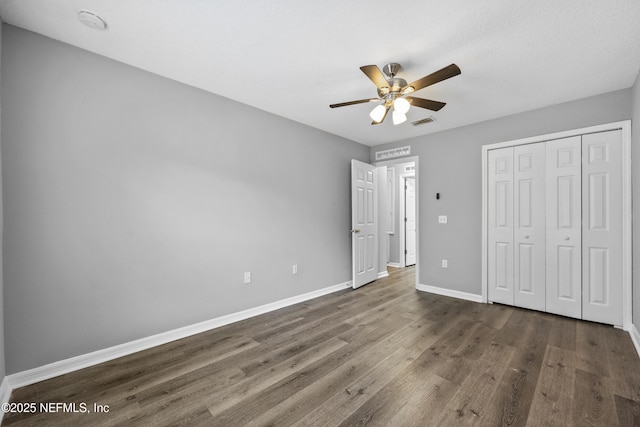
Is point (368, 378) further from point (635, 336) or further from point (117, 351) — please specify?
point (635, 336)

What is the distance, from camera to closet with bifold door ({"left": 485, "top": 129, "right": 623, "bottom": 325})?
2830 millimetres

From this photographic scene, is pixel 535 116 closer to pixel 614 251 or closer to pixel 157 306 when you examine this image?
pixel 614 251

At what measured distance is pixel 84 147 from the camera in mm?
2141

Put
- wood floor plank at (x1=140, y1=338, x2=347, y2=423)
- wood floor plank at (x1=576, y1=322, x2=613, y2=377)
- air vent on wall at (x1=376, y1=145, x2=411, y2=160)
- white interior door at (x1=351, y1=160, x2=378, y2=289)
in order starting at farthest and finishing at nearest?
air vent on wall at (x1=376, y1=145, x2=411, y2=160)
white interior door at (x1=351, y1=160, x2=378, y2=289)
wood floor plank at (x1=576, y1=322, x2=613, y2=377)
wood floor plank at (x1=140, y1=338, x2=347, y2=423)

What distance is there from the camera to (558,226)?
3.13 metres

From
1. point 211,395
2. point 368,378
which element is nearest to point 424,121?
point 368,378

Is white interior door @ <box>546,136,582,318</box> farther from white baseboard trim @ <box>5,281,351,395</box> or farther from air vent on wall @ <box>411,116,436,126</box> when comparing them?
white baseboard trim @ <box>5,281,351,395</box>

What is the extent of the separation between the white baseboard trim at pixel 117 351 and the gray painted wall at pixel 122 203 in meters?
0.05

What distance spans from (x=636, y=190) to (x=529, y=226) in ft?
3.21

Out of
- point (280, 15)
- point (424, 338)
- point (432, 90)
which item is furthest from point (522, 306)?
point (280, 15)

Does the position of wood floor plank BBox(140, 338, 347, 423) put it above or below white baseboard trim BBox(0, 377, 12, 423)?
below

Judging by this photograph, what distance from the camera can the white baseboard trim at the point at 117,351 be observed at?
6.21 feet

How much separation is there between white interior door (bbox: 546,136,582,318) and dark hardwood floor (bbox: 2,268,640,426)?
0.90 ft

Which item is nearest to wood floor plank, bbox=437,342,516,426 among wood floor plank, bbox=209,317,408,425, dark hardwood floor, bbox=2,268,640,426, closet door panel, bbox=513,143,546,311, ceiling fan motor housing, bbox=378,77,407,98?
dark hardwood floor, bbox=2,268,640,426
